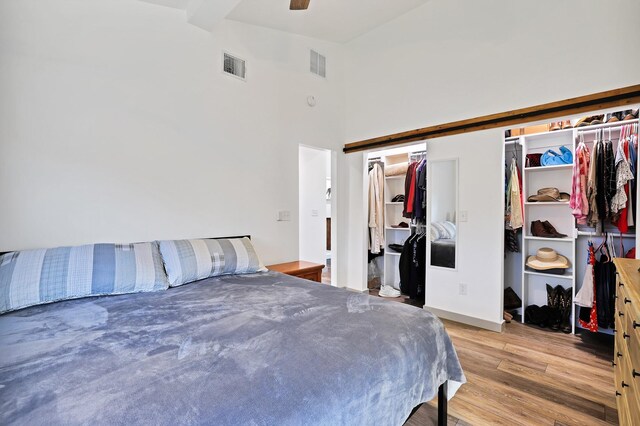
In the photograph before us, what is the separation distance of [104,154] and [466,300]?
357 cm

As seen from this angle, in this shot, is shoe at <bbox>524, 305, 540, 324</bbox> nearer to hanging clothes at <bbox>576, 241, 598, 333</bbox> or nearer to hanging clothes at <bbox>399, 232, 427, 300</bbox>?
hanging clothes at <bbox>576, 241, 598, 333</bbox>

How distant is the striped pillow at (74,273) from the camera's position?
1.62 m

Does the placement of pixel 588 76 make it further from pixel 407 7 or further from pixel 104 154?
pixel 104 154

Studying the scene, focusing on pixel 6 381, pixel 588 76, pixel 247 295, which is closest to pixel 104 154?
pixel 247 295

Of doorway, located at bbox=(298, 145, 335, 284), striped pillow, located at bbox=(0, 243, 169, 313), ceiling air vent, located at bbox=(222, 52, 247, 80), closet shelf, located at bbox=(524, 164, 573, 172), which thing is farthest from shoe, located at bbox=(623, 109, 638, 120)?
striped pillow, located at bbox=(0, 243, 169, 313)

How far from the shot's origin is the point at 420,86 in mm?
3480

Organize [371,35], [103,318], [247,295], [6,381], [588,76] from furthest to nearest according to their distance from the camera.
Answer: [371,35] → [588,76] → [247,295] → [103,318] → [6,381]

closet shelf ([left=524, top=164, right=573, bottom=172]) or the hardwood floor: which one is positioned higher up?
closet shelf ([left=524, top=164, right=573, bottom=172])

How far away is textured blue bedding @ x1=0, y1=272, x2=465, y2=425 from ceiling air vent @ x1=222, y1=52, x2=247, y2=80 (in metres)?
2.28

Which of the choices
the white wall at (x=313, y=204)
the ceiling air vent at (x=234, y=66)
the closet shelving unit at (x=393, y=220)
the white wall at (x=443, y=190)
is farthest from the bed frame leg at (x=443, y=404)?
the white wall at (x=313, y=204)

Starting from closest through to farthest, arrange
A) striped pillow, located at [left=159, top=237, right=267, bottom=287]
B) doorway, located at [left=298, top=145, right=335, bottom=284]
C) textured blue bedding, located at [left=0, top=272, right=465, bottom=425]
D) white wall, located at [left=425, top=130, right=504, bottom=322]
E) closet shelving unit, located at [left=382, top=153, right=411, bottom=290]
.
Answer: textured blue bedding, located at [left=0, top=272, right=465, bottom=425], striped pillow, located at [left=159, top=237, right=267, bottom=287], white wall, located at [left=425, top=130, right=504, bottom=322], closet shelving unit, located at [left=382, top=153, right=411, bottom=290], doorway, located at [left=298, top=145, right=335, bottom=284]

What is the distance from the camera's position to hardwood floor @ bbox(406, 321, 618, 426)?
1754 mm

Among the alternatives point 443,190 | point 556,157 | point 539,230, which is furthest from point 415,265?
point 556,157

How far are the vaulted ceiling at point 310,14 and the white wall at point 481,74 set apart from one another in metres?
0.22
